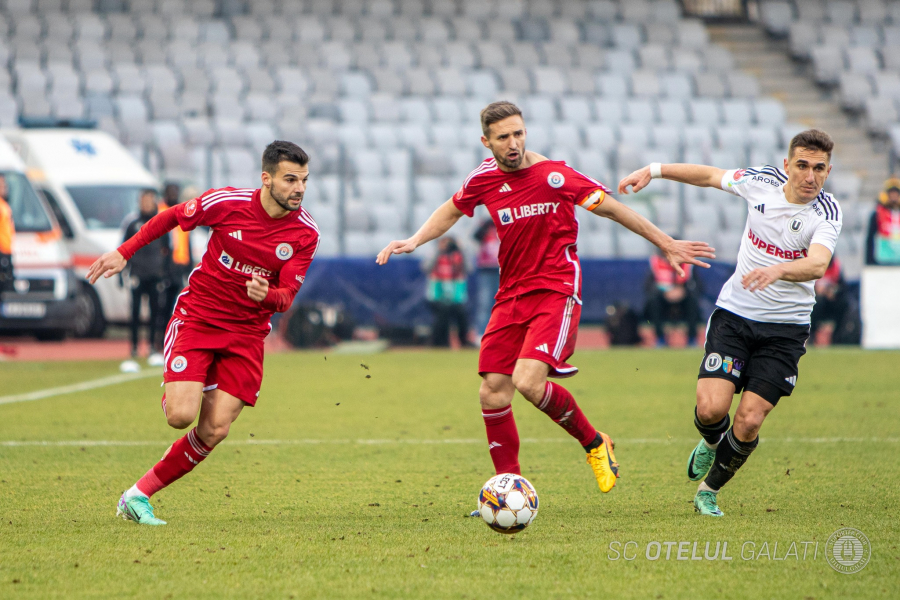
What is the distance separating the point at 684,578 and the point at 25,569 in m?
2.60

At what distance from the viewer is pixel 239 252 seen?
5527 millimetres

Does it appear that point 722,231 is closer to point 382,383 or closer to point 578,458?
point 382,383

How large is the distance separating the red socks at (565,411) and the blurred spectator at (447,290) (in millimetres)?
10389

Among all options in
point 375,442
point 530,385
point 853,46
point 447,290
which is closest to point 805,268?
point 530,385

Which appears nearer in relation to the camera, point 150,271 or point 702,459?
point 702,459

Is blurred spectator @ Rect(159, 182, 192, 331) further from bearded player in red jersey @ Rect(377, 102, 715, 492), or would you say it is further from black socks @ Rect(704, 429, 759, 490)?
black socks @ Rect(704, 429, 759, 490)

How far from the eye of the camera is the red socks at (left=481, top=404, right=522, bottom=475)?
5.38m

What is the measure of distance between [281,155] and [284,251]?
1.64ft

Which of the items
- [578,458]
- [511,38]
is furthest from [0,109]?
[578,458]

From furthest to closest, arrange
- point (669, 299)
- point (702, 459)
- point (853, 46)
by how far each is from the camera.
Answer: point (853, 46)
point (669, 299)
point (702, 459)

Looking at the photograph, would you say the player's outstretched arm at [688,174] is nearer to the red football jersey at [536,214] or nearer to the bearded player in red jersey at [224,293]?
the red football jersey at [536,214]

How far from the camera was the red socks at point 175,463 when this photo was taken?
5.36 meters

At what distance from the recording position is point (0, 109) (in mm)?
19906

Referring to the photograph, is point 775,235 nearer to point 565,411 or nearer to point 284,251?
point 565,411
